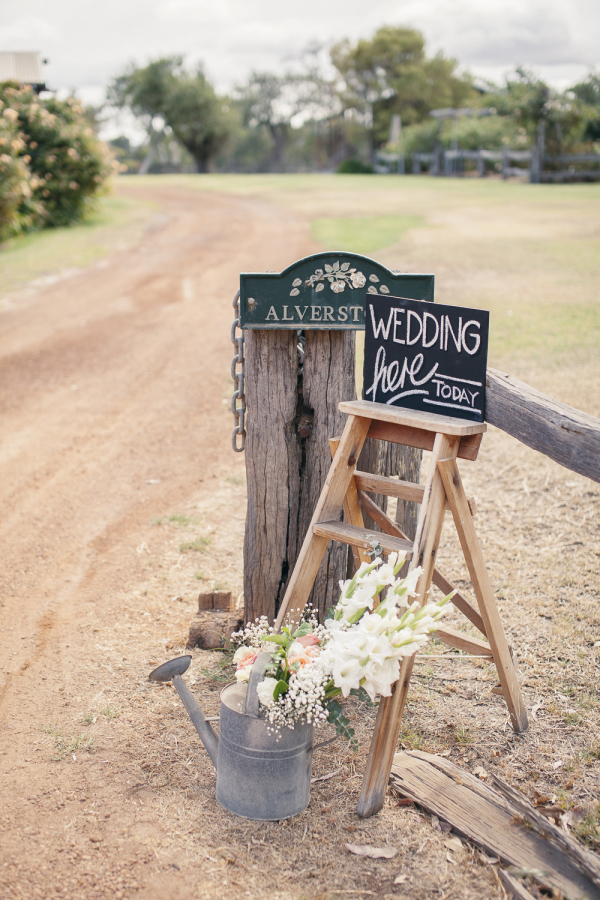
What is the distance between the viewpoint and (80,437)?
6098 millimetres

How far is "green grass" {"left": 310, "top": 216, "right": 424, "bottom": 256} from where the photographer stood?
12.9m

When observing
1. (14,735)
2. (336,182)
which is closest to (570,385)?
(14,735)

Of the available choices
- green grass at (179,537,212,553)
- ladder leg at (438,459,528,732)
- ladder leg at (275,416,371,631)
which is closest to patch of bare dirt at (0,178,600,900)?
green grass at (179,537,212,553)

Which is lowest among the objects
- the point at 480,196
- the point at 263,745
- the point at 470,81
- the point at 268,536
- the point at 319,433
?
the point at 263,745

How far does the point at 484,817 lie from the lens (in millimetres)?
2346

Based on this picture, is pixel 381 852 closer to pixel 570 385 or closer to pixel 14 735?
pixel 14 735

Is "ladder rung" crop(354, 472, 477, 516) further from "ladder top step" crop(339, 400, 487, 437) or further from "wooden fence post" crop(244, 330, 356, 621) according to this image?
"wooden fence post" crop(244, 330, 356, 621)

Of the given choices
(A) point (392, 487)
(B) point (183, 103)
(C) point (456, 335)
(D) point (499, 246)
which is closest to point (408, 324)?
(C) point (456, 335)

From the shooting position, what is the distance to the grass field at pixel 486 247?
804 cm

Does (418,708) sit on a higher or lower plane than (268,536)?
lower

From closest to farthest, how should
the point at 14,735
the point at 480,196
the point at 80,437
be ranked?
the point at 14,735 → the point at 80,437 → the point at 480,196

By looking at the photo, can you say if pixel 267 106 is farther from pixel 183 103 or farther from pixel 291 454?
pixel 291 454

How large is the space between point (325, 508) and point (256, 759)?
0.85 metres

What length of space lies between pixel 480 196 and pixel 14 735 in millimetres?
19611
